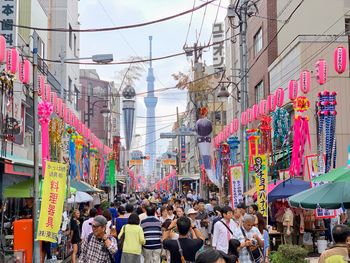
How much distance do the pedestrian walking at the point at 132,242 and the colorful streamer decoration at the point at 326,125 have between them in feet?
23.4

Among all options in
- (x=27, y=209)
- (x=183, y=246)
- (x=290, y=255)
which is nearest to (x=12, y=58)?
(x=183, y=246)

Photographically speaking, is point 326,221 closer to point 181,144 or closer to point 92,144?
point 92,144

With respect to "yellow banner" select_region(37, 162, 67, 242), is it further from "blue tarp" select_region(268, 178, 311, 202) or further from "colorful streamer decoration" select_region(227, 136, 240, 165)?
"colorful streamer decoration" select_region(227, 136, 240, 165)

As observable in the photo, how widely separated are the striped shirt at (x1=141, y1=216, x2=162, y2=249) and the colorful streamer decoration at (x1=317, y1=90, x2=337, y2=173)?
6168mm

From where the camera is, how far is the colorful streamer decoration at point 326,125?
1547 centimetres

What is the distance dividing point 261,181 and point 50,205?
6915 millimetres

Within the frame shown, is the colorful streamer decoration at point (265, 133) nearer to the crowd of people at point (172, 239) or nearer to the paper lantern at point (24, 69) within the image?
the crowd of people at point (172, 239)

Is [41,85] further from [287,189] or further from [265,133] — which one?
[287,189]

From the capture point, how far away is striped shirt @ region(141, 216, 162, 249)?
11.4 metres

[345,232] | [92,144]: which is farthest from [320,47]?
[345,232]

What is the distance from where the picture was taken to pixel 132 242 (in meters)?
10.3

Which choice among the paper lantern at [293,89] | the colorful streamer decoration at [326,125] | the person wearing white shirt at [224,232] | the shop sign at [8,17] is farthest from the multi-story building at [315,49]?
the person wearing white shirt at [224,232]

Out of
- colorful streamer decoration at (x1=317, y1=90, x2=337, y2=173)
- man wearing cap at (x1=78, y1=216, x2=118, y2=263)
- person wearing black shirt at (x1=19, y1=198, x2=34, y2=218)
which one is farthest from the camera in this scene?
person wearing black shirt at (x1=19, y1=198, x2=34, y2=218)

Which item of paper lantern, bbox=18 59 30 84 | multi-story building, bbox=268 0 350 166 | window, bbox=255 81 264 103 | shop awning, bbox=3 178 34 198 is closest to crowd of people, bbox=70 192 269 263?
paper lantern, bbox=18 59 30 84
